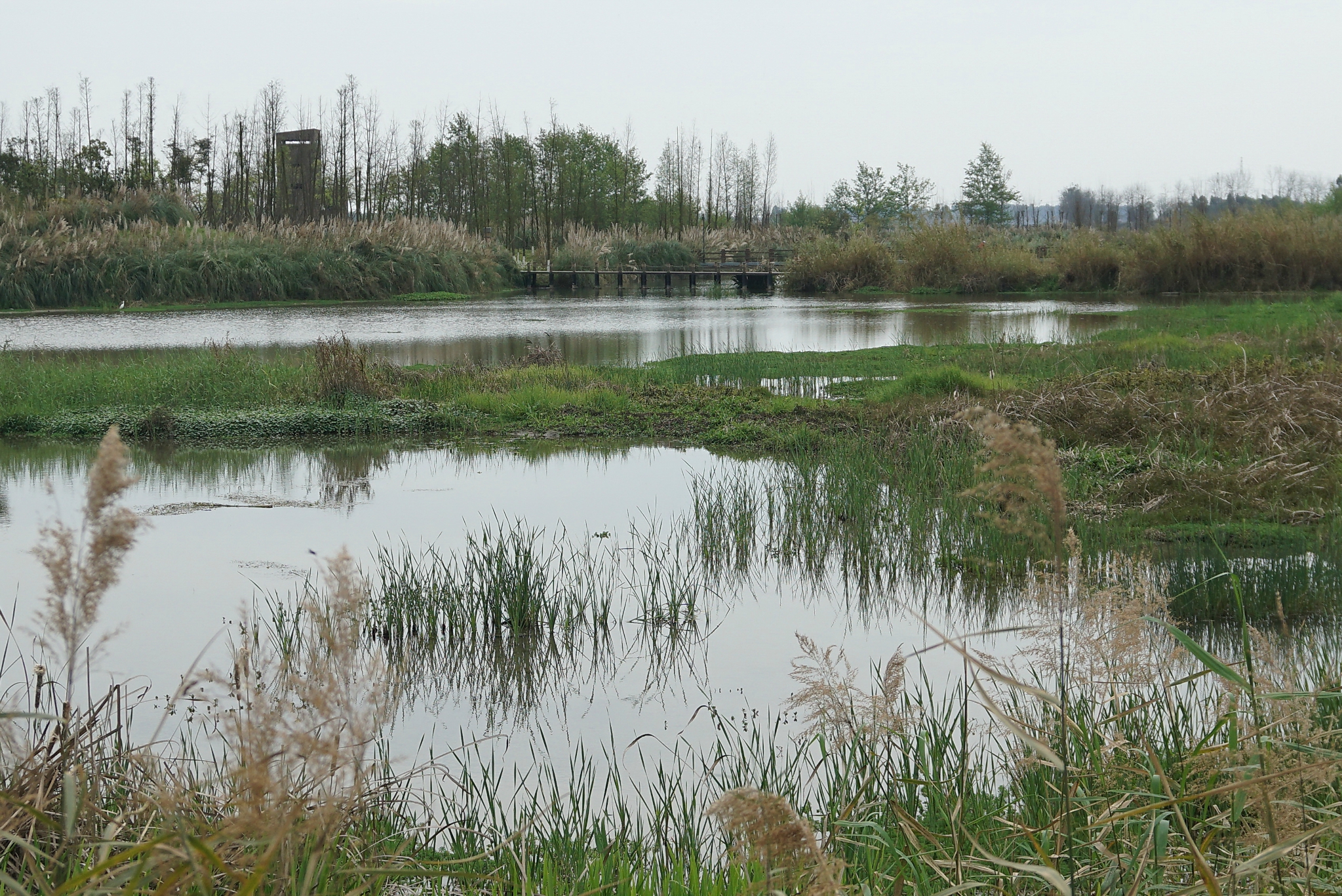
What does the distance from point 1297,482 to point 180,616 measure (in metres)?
6.21

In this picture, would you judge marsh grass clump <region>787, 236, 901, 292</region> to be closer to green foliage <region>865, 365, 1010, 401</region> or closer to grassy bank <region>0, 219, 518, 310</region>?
grassy bank <region>0, 219, 518, 310</region>

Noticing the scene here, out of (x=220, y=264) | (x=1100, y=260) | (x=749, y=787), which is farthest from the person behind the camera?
(x=1100, y=260)

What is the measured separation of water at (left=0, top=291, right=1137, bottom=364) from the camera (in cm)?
1645

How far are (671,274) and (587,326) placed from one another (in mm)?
17139

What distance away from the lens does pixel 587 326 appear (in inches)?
851

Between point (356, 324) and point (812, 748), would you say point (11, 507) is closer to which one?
point (812, 748)

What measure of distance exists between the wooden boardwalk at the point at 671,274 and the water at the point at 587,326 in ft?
26.6

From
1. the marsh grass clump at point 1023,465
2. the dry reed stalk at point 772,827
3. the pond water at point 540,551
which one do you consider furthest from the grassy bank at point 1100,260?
the dry reed stalk at point 772,827

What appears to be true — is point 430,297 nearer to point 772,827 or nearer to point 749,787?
point 749,787

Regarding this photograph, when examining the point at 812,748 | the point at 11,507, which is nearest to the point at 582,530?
the point at 812,748

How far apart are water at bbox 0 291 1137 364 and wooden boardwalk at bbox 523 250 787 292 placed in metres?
8.09

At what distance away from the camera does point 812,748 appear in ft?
12.1

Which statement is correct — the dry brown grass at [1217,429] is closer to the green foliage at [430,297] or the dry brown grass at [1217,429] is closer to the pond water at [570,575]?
the pond water at [570,575]

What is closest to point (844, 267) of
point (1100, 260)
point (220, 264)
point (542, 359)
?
point (1100, 260)
